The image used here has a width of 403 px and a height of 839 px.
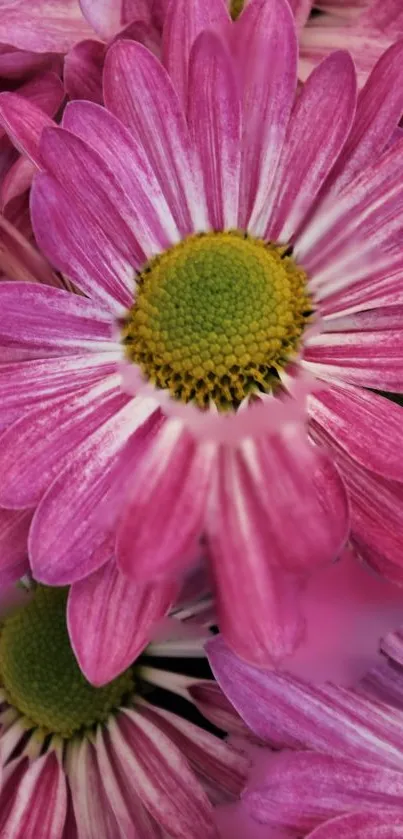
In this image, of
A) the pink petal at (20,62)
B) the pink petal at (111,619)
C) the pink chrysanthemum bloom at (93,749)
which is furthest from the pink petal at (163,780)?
the pink petal at (20,62)

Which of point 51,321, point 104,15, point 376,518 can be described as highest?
point 104,15

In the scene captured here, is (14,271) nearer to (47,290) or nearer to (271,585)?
(47,290)

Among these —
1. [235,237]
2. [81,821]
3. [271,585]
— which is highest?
[235,237]

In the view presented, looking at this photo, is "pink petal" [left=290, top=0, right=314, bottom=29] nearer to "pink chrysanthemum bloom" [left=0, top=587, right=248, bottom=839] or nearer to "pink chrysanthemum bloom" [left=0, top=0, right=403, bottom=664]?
"pink chrysanthemum bloom" [left=0, top=0, right=403, bottom=664]

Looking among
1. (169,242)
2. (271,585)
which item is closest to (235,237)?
(169,242)

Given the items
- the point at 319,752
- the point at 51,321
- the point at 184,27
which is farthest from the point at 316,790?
the point at 184,27

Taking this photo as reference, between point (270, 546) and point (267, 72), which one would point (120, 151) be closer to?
point (267, 72)
